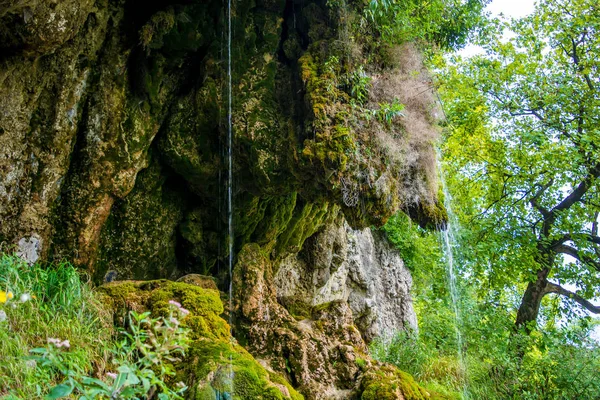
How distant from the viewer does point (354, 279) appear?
35.2 ft

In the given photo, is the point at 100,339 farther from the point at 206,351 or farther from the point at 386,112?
the point at 386,112

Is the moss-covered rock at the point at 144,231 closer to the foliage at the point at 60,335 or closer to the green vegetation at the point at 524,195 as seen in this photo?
the foliage at the point at 60,335

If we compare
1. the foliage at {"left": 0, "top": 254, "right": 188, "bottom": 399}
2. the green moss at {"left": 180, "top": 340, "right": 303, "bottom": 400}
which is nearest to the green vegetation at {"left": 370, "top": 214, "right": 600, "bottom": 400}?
the green moss at {"left": 180, "top": 340, "right": 303, "bottom": 400}

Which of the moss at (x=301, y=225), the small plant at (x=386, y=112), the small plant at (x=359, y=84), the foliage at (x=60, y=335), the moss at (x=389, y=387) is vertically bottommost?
the foliage at (x=60, y=335)

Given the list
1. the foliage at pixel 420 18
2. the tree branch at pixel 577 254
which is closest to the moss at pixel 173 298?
the foliage at pixel 420 18

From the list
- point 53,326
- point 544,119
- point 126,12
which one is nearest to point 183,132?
point 126,12

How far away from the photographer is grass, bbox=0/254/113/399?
3107 millimetres

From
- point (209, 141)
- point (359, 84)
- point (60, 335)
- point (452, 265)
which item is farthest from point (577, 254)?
point (60, 335)

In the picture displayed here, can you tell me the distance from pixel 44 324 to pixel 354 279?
7.87m

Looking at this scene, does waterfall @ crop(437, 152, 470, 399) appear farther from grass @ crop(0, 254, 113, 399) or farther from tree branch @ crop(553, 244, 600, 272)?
grass @ crop(0, 254, 113, 399)

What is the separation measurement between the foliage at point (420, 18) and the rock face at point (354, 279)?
3928 mm

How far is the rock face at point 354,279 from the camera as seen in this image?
344 inches

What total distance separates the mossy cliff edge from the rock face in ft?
3.76

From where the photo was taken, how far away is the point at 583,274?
28.0 ft
